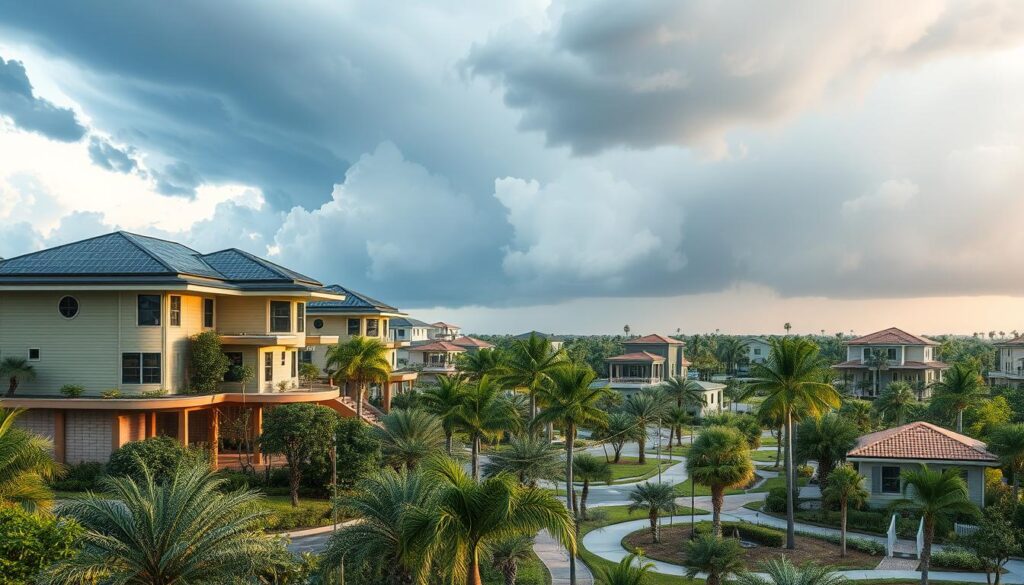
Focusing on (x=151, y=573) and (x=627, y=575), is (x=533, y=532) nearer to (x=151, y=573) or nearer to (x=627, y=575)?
(x=627, y=575)

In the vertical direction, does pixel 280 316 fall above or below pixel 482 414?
above

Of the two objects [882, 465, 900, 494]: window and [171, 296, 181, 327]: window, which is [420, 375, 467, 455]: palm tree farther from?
[882, 465, 900, 494]: window

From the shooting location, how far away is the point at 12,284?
37.3m

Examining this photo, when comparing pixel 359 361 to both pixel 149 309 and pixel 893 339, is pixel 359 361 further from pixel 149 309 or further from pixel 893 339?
pixel 893 339

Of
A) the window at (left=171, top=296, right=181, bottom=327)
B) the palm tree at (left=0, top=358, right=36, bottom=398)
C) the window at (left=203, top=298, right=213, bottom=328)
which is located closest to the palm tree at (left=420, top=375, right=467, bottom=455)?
the window at (left=203, top=298, right=213, bottom=328)

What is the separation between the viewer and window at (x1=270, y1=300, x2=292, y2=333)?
43.3 m

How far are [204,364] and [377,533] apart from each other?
84.1 feet

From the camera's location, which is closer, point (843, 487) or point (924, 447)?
point (843, 487)

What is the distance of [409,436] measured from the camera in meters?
36.6

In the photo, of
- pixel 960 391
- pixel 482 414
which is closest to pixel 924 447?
pixel 960 391

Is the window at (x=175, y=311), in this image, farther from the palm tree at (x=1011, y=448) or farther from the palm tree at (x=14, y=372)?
the palm tree at (x=1011, y=448)

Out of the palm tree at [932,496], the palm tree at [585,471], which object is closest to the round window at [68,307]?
the palm tree at [585,471]

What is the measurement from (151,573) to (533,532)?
811 cm

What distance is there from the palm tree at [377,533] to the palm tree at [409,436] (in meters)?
18.1
